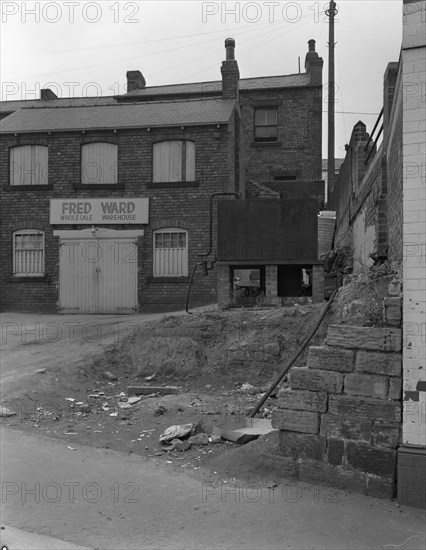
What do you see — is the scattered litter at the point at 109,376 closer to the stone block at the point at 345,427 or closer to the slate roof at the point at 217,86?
the stone block at the point at 345,427

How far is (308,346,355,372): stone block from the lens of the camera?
4.99 metres

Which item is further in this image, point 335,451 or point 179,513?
point 335,451

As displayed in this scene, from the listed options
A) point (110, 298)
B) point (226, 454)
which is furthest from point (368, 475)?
point (110, 298)

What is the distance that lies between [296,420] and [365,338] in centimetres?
99

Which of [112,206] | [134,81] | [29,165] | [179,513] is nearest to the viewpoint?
[179,513]

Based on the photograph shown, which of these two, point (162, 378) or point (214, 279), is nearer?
point (162, 378)

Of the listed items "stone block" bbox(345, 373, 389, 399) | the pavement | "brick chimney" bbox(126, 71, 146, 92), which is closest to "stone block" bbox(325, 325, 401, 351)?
"stone block" bbox(345, 373, 389, 399)

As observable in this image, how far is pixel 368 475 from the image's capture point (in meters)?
4.82

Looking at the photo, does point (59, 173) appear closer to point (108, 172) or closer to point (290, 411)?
point (108, 172)

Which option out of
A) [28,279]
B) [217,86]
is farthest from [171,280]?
[217,86]

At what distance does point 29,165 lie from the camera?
1923cm

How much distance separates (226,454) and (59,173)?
15.2 m

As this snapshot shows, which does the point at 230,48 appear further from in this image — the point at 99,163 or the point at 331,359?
the point at 331,359

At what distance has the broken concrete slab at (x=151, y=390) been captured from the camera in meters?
8.93
